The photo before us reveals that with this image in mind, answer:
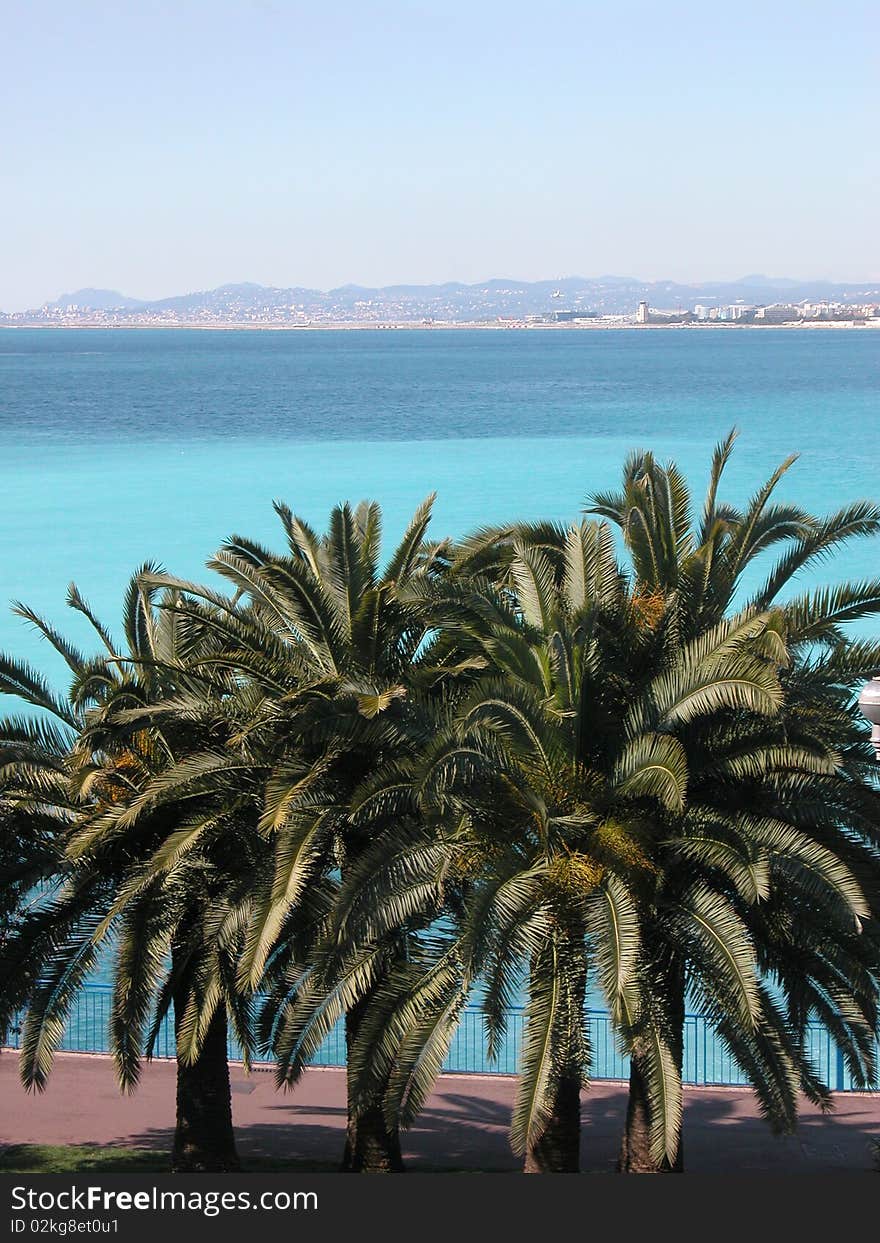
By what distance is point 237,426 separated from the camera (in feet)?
291

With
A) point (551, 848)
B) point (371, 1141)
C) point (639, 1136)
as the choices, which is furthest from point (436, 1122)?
point (551, 848)

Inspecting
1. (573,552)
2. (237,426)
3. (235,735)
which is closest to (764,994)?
(573,552)

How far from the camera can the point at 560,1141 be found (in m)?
12.8

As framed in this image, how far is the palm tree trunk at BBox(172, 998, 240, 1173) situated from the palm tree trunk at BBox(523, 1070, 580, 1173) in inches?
113

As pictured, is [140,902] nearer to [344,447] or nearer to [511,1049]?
[511,1049]

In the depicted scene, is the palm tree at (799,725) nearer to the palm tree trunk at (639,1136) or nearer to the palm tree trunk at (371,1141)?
the palm tree trunk at (639,1136)

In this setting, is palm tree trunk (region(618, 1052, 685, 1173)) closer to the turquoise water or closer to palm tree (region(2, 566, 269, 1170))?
palm tree (region(2, 566, 269, 1170))

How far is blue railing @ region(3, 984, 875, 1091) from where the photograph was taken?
61.9 ft

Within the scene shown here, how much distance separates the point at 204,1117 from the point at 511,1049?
7.59 metres

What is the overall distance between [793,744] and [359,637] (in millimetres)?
3484

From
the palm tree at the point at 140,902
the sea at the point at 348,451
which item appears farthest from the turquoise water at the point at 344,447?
the palm tree at the point at 140,902

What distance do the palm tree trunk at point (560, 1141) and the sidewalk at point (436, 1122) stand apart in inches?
91.5

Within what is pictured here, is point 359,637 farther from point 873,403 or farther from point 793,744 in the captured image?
point 873,403

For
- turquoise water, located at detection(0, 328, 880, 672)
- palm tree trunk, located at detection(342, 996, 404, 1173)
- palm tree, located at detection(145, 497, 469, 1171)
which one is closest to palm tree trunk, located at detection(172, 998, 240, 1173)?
palm tree, located at detection(145, 497, 469, 1171)
